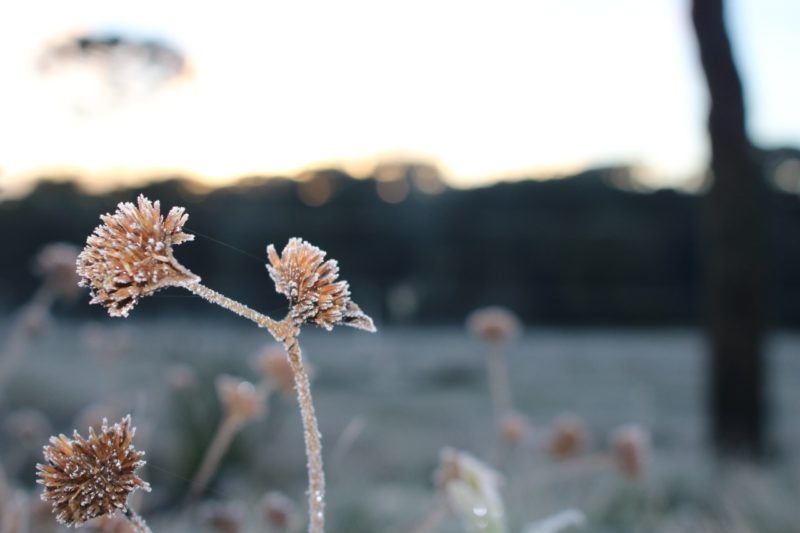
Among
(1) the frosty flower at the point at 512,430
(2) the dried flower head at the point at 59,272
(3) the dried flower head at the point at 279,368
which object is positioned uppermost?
(2) the dried flower head at the point at 59,272

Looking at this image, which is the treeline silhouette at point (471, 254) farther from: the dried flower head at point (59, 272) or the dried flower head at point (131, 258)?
the dried flower head at point (131, 258)

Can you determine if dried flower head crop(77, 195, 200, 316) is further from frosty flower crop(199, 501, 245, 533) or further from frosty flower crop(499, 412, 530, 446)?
frosty flower crop(499, 412, 530, 446)

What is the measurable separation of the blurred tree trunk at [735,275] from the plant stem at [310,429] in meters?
5.24

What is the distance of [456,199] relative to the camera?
16156 millimetres

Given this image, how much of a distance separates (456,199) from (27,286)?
24.2ft

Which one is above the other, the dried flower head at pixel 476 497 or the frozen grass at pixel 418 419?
the dried flower head at pixel 476 497

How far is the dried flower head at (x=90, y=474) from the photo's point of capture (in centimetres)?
65

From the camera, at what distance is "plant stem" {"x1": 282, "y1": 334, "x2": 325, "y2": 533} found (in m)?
0.63

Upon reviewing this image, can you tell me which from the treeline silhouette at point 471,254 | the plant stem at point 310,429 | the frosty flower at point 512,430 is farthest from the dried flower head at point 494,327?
the treeline silhouette at point 471,254

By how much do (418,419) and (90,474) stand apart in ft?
21.8

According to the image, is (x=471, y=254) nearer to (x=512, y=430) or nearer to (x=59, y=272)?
(x=512, y=430)

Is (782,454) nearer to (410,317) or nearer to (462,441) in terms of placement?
(462,441)

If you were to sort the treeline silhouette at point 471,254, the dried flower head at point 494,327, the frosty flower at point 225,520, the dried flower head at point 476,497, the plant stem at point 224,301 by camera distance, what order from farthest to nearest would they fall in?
1. the treeline silhouette at point 471,254
2. the dried flower head at point 494,327
3. the frosty flower at point 225,520
4. the dried flower head at point 476,497
5. the plant stem at point 224,301

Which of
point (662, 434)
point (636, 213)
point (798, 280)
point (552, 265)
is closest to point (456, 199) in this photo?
point (552, 265)
